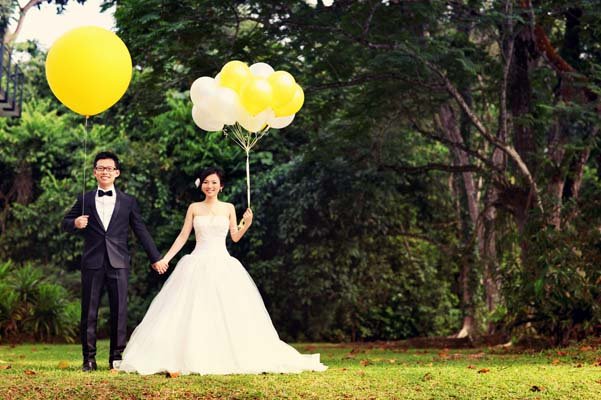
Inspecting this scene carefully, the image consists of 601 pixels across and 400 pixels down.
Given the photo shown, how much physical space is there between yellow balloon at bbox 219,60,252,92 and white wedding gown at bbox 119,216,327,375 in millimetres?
1389

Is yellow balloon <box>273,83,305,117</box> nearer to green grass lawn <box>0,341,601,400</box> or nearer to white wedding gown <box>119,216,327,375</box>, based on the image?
white wedding gown <box>119,216,327,375</box>

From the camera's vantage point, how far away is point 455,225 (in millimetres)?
20719

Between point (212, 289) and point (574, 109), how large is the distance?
252 inches

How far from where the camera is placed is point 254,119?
376 inches

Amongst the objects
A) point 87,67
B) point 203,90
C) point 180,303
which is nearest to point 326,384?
point 180,303

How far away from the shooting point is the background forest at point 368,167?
1326 centimetres

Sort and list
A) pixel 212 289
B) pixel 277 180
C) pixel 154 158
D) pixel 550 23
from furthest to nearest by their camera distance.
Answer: pixel 154 158 → pixel 277 180 → pixel 550 23 → pixel 212 289

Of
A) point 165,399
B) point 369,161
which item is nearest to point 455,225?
point 369,161

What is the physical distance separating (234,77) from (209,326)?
258 cm

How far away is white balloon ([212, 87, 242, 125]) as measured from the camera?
919cm

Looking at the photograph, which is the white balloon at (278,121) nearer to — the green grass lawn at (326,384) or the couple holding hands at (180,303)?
the couple holding hands at (180,303)

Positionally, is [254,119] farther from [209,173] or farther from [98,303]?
[98,303]

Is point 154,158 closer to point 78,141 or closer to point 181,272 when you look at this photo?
point 78,141

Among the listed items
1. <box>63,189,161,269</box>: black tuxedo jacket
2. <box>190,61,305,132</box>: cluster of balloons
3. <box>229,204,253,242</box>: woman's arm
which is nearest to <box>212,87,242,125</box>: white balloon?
<box>190,61,305,132</box>: cluster of balloons
